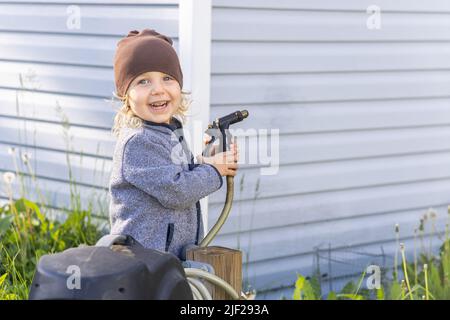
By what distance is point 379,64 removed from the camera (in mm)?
6203

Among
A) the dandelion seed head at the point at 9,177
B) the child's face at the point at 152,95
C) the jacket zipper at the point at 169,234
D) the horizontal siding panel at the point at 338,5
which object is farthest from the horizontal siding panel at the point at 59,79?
the jacket zipper at the point at 169,234

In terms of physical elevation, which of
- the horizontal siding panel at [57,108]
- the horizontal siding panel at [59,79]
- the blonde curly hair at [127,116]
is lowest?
the blonde curly hair at [127,116]

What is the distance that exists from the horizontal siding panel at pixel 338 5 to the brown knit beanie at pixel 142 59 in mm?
1345

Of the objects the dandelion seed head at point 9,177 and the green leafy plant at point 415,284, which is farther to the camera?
the dandelion seed head at point 9,177

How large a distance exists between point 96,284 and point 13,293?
2137mm

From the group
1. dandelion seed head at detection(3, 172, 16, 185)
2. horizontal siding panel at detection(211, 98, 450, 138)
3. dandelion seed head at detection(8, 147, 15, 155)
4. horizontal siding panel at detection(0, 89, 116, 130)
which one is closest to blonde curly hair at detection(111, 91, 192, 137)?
horizontal siding panel at detection(211, 98, 450, 138)

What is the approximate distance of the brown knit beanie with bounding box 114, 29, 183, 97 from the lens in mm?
4020

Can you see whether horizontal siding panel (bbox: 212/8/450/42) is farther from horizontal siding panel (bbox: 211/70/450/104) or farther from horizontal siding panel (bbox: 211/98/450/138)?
horizontal siding panel (bbox: 211/98/450/138)

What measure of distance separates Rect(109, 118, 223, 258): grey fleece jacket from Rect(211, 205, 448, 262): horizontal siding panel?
161 cm

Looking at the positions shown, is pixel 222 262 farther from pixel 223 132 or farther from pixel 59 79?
pixel 59 79

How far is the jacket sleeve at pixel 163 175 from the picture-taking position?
3854 mm

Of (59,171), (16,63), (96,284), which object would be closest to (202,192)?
(96,284)

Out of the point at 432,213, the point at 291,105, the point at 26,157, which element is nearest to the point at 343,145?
the point at 291,105

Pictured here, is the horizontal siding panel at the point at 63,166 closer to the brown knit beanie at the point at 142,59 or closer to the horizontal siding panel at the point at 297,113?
the horizontal siding panel at the point at 297,113
